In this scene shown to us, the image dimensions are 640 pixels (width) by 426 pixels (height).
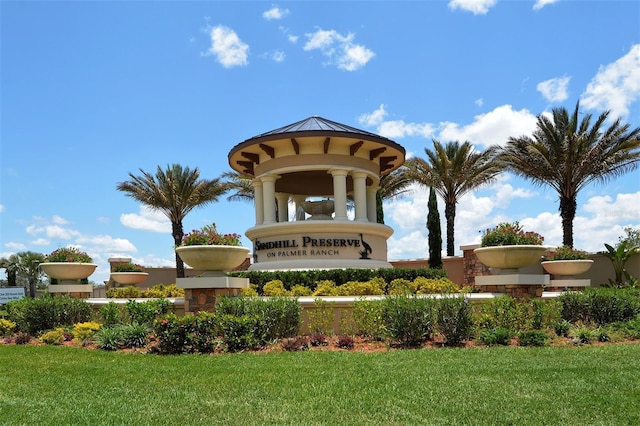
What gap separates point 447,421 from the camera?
5477 millimetres

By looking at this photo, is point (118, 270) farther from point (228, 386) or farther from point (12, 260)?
point (12, 260)

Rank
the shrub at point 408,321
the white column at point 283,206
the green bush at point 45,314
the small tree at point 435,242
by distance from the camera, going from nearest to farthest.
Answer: the shrub at point 408,321 < the green bush at point 45,314 < the white column at point 283,206 < the small tree at point 435,242

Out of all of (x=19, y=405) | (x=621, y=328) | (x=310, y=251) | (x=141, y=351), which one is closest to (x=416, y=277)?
(x=310, y=251)

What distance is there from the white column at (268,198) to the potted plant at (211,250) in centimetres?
745

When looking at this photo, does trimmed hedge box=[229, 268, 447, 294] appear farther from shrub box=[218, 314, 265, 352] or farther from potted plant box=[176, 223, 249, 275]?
shrub box=[218, 314, 265, 352]

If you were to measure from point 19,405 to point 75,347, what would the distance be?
16.0ft

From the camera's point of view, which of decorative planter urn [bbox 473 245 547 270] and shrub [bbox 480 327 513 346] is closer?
shrub [bbox 480 327 513 346]

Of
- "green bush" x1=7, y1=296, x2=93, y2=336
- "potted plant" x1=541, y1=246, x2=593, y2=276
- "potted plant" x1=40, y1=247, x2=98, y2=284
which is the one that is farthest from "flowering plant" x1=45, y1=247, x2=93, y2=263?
"potted plant" x1=541, y1=246, x2=593, y2=276

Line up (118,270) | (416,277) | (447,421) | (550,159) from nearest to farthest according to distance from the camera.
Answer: (447,421)
(416,277)
(118,270)
(550,159)

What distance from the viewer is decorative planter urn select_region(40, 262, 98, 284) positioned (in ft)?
56.1

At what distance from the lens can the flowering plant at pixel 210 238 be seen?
477 inches

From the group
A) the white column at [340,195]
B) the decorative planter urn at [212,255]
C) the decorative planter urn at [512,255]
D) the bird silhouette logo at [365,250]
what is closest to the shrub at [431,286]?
the decorative planter urn at [512,255]

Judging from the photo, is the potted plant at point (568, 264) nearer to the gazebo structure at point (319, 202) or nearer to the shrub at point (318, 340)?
the gazebo structure at point (319, 202)

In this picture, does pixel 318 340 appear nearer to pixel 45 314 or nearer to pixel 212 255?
pixel 212 255
